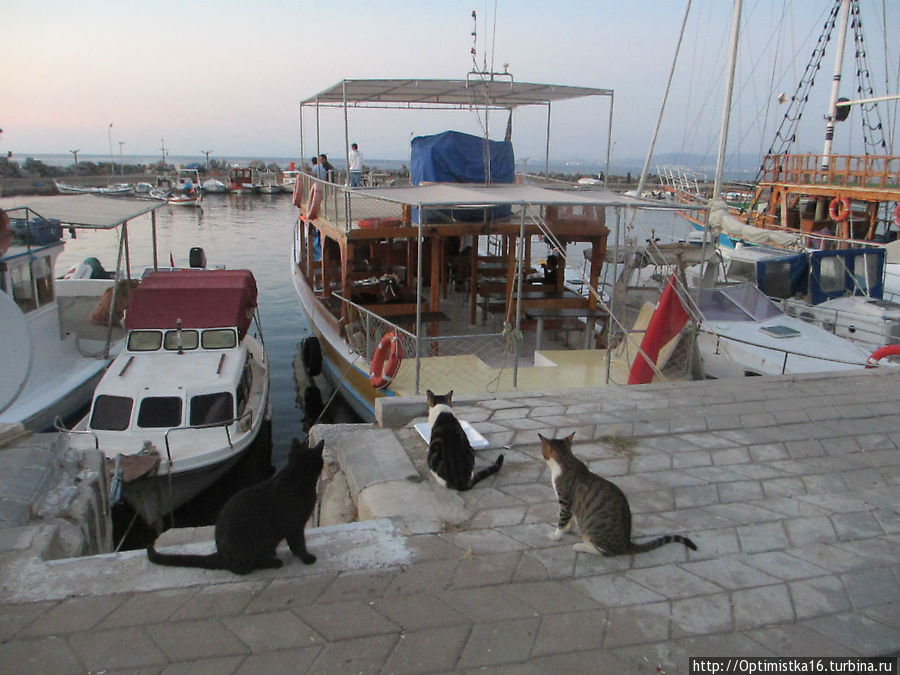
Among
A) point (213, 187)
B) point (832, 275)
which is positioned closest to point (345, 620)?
point (832, 275)

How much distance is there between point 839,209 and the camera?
75.4 feet

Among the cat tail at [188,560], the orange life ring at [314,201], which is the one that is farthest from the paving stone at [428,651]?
the orange life ring at [314,201]

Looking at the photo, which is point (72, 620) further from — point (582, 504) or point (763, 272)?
point (763, 272)

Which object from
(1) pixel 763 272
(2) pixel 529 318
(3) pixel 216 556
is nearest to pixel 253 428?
(2) pixel 529 318

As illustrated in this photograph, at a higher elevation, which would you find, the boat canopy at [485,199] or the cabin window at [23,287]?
the boat canopy at [485,199]

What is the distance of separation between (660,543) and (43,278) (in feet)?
39.0

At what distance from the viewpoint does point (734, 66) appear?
16266mm

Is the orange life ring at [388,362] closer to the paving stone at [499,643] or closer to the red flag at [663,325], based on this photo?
the red flag at [663,325]

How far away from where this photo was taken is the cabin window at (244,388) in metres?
9.89

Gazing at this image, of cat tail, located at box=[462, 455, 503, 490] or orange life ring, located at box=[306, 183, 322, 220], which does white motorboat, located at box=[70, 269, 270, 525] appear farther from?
cat tail, located at box=[462, 455, 503, 490]

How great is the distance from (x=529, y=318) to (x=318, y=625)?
9.25 meters

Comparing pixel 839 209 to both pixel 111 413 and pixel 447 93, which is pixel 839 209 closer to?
pixel 447 93

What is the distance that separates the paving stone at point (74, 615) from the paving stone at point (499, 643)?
5.48 feet

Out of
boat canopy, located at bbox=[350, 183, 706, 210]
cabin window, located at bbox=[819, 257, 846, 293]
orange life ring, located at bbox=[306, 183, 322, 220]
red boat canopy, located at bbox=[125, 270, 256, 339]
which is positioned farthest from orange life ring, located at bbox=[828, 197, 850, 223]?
red boat canopy, located at bbox=[125, 270, 256, 339]
